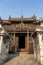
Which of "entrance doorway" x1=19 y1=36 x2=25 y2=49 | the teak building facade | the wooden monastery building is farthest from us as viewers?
"entrance doorway" x1=19 y1=36 x2=25 y2=49

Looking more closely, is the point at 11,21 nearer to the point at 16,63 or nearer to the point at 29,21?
the point at 29,21

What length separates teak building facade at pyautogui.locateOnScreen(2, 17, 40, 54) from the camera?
62.2ft

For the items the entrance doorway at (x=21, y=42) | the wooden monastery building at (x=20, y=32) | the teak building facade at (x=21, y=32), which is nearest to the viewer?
the wooden monastery building at (x=20, y=32)

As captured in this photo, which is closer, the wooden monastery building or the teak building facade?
the wooden monastery building

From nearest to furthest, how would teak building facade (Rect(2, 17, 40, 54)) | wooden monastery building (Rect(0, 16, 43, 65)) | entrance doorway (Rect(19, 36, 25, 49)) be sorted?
wooden monastery building (Rect(0, 16, 43, 65)) → teak building facade (Rect(2, 17, 40, 54)) → entrance doorway (Rect(19, 36, 25, 49))

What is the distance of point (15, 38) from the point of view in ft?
65.0

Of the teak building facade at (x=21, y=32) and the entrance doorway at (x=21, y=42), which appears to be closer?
the teak building facade at (x=21, y=32)

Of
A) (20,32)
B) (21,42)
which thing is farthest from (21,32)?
(21,42)

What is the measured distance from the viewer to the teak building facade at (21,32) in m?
19.0

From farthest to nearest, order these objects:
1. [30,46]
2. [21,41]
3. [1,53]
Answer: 1. [21,41]
2. [30,46]
3. [1,53]

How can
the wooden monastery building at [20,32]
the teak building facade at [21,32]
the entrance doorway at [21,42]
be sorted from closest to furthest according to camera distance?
the wooden monastery building at [20,32] < the teak building facade at [21,32] < the entrance doorway at [21,42]

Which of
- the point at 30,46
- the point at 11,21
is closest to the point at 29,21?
the point at 11,21

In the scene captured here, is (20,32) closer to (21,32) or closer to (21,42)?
(21,32)

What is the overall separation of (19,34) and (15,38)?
0.80 meters
